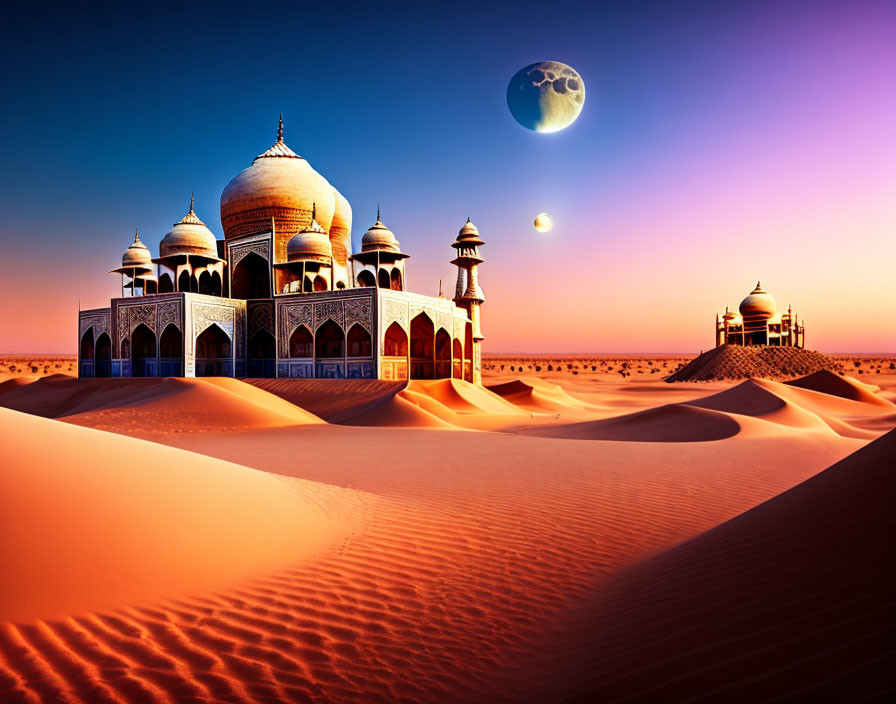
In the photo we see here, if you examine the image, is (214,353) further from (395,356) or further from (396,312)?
(396,312)

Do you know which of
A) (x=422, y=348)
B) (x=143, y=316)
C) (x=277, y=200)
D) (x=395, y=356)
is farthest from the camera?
(x=277, y=200)

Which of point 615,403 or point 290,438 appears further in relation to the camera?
point 615,403

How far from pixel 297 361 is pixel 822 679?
894 inches

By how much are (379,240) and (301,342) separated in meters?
6.93

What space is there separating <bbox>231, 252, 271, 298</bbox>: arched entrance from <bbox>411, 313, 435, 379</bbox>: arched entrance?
26.6ft

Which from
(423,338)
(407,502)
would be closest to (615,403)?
(423,338)

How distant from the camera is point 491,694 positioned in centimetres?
252

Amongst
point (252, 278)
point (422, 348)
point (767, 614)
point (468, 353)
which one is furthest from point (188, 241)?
point (767, 614)

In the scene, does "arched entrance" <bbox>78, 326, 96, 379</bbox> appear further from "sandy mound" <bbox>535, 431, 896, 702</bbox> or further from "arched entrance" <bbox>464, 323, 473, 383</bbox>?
"sandy mound" <bbox>535, 431, 896, 702</bbox>

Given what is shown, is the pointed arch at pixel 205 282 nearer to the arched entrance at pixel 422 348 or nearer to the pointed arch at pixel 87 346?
the pointed arch at pixel 87 346

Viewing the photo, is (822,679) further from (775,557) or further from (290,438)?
(290,438)

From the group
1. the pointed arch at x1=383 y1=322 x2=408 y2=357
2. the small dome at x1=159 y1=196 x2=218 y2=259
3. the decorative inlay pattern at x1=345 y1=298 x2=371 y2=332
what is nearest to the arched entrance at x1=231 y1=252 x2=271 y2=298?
the small dome at x1=159 y1=196 x2=218 y2=259

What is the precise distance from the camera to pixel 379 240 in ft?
89.8

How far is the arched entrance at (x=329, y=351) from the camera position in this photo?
22.4 m
